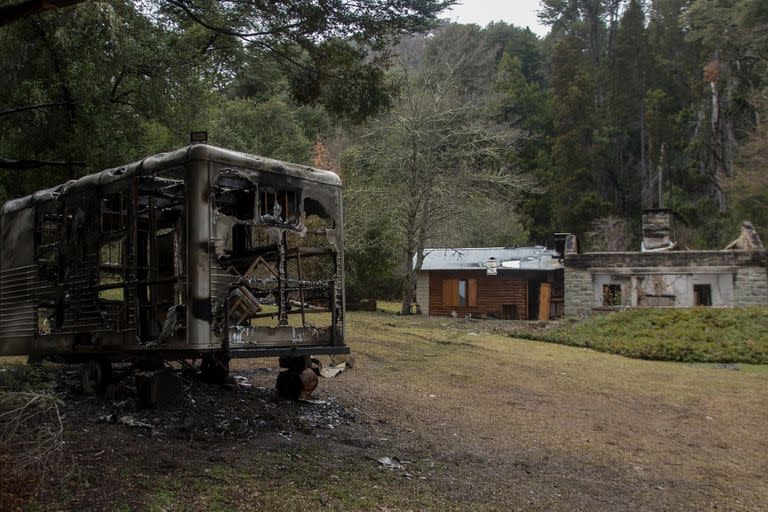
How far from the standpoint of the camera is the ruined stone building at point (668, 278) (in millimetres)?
27859

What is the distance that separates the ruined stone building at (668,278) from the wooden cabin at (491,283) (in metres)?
5.81

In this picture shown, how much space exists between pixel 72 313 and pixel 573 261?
23522 mm

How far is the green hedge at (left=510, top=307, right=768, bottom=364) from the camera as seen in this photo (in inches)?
816

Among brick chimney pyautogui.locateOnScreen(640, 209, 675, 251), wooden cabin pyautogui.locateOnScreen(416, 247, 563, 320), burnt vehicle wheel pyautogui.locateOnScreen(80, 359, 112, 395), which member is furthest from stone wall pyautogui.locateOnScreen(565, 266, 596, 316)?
burnt vehicle wheel pyautogui.locateOnScreen(80, 359, 112, 395)

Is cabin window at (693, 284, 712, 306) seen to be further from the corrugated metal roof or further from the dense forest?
the dense forest

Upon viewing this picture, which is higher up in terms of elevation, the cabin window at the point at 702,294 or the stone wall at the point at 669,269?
the stone wall at the point at 669,269

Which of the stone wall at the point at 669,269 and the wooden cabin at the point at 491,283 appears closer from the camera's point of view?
the stone wall at the point at 669,269

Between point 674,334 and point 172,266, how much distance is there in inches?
702

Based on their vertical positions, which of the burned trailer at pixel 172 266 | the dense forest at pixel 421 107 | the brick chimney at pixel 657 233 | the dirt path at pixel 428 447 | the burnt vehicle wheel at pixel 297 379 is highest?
the dense forest at pixel 421 107

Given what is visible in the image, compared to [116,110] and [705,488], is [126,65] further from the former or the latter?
[705,488]

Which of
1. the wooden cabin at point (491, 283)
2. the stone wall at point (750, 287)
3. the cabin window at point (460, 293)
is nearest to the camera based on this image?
Result: the stone wall at point (750, 287)

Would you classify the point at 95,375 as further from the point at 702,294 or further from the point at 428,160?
the point at 702,294

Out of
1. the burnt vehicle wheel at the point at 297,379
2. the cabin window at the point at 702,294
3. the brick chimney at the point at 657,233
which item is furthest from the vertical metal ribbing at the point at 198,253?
the brick chimney at the point at 657,233

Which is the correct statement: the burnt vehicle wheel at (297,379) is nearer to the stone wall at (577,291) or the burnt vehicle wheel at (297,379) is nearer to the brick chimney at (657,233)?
the stone wall at (577,291)
